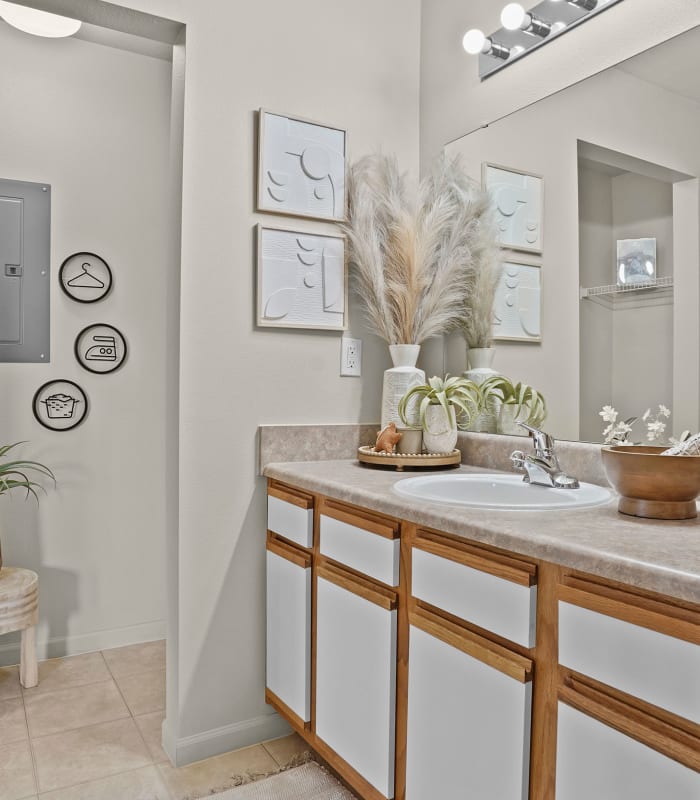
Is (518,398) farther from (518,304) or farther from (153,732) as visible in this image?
(153,732)

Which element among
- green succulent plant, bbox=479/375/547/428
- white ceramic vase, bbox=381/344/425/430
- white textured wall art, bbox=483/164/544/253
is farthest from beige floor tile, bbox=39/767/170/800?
white textured wall art, bbox=483/164/544/253

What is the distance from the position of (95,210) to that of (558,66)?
1901 millimetres

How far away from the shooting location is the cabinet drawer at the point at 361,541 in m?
1.46

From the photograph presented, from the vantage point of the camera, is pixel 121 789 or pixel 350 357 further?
pixel 350 357

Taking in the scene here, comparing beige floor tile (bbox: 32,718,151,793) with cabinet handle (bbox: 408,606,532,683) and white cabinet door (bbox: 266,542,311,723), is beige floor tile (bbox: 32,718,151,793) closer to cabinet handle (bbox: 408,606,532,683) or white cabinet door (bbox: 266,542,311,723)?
white cabinet door (bbox: 266,542,311,723)

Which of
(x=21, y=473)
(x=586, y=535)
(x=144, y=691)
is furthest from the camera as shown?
(x=21, y=473)

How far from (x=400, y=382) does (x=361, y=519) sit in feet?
2.14

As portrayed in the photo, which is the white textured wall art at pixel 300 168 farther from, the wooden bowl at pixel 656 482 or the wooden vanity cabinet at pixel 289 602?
the wooden bowl at pixel 656 482

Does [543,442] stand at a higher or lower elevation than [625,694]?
higher

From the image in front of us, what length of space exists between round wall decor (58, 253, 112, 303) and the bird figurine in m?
1.49

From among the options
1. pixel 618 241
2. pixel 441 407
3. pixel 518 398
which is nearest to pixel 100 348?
pixel 441 407

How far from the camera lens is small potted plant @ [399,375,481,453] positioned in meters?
Answer: 2.00

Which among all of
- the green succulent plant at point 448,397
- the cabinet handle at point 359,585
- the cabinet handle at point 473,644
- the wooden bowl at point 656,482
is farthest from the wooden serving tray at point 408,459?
the wooden bowl at point 656,482

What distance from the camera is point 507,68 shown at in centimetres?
200
